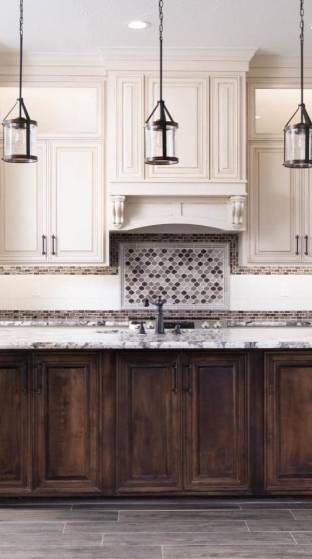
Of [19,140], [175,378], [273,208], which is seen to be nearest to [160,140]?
[19,140]

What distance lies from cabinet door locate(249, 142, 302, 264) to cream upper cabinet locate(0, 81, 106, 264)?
1092mm

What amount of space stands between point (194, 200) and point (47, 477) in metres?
2.21

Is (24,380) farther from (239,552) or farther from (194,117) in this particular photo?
(194,117)

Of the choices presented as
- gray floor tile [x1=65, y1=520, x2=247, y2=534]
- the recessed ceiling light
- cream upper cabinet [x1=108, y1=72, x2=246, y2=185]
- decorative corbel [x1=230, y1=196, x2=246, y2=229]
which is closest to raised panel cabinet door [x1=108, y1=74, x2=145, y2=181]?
cream upper cabinet [x1=108, y1=72, x2=246, y2=185]

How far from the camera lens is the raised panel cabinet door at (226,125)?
4797 mm

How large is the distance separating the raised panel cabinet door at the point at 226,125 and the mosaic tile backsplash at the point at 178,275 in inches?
27.5

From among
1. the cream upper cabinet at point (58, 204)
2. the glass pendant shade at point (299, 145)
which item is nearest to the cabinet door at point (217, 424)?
the glass pendant shade at point (299, 145)

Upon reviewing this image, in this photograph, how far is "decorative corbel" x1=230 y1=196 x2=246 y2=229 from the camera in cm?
480

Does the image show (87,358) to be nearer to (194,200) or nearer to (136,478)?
(136,478)

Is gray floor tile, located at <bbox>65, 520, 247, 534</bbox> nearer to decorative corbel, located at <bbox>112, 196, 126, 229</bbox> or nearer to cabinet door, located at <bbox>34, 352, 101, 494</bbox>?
cabinet door, located at <bbox>34, 352, 101, 494</bbox>

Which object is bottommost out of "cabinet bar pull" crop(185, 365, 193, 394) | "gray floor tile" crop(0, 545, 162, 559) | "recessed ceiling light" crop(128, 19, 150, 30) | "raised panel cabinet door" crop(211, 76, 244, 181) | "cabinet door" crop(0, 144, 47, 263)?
"gray floor tile" crop(0, 545, 162, 559)

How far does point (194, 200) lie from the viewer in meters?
4.88

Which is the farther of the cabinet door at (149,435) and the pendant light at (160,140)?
the cabinet door at (149,435)

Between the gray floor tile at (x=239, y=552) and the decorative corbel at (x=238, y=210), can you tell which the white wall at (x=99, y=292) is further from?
the gray floor tile at (x=239, y=552)
